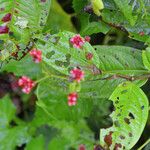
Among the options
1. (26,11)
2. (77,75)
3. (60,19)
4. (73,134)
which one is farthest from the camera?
(73,134)

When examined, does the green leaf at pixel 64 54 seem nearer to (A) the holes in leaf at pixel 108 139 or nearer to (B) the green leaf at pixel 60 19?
(A) the holes in leaf at pixel 108 139

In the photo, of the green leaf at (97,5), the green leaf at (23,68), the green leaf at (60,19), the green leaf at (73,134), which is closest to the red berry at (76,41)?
the green leaf at (97,5)

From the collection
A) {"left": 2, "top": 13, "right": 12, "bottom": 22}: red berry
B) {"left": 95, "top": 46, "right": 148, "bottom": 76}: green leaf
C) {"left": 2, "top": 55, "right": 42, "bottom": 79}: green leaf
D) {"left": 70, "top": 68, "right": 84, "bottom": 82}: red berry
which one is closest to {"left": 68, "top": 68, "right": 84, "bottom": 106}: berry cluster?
{"left": 70, "top": 68, "right": 84, "bottom": 82}: red berry

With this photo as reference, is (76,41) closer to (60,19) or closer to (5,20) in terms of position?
(5,20)

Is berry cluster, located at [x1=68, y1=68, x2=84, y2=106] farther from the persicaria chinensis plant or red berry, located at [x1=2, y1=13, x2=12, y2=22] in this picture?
red berry, located at [x1=2, y1=13, x2=12, y2=22]

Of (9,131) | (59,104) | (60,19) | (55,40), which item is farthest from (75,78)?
(9,131)

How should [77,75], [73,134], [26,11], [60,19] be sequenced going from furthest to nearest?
[73,134] < [60,19] < [26,11] < [77,75]

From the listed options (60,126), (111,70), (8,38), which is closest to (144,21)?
(111,70)

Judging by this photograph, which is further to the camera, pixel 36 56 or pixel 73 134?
pixel 73 134
